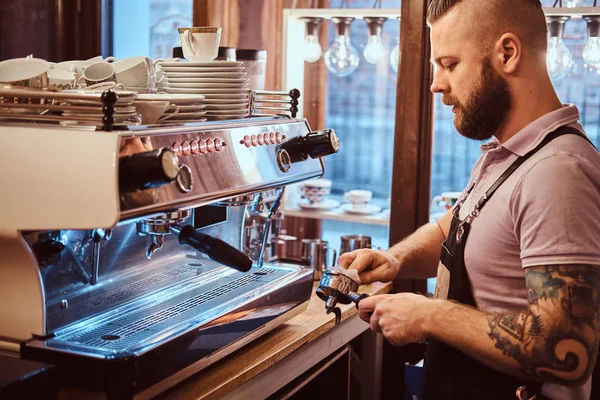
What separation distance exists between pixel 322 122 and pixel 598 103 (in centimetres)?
101

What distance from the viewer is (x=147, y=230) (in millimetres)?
1669

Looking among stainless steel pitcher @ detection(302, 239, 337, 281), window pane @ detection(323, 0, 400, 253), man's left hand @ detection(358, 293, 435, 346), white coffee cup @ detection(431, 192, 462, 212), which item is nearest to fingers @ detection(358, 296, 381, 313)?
man's left hand @ detection(358, 293, 435, 346)

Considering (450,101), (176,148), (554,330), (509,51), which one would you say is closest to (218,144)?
(176,148)

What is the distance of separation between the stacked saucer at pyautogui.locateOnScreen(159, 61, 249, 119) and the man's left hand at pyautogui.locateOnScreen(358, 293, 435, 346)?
1.97 ft

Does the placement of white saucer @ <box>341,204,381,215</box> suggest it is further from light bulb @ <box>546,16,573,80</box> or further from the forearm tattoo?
the forearm tattoo

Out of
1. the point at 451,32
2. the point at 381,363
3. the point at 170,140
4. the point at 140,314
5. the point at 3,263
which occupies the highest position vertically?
the point at 451,32

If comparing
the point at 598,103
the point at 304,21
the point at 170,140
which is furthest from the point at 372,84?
the point at 170,140

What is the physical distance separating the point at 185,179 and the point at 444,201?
4.75 feet

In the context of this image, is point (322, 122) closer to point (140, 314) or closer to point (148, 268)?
point (148, 268)

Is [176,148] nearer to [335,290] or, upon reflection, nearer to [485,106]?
[335,290]

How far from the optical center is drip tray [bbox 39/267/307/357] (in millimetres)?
1494

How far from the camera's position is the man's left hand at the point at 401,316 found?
59.4 inches

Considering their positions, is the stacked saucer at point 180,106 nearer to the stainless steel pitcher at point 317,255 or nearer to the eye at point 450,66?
the eye at point 450,66

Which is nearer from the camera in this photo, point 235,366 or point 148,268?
point 235,366
